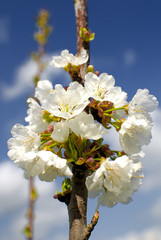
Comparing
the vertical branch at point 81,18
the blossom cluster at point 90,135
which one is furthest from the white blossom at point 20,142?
the vertical branch at point 81,18

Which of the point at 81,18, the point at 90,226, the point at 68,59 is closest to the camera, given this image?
the point at 90,226

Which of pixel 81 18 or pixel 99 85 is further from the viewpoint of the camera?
pixel 81 18

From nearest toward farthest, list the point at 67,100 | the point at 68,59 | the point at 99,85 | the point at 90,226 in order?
the point at 90,226
the point at 67,100
the point at 99,85
the point at 68,59

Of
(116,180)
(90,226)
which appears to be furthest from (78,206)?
(116,180)

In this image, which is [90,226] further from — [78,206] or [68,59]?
[68,59]

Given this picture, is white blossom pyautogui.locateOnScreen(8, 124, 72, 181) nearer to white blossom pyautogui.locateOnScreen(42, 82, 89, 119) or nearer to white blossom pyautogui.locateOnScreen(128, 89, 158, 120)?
white blossom pyautogui.locateOnScreen(42, 82, 89, 119)

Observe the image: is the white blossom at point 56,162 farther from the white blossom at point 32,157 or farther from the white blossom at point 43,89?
the white blossom at point 43,89

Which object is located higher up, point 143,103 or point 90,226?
point 143,103

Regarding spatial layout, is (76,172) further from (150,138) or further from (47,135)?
(150,138)
